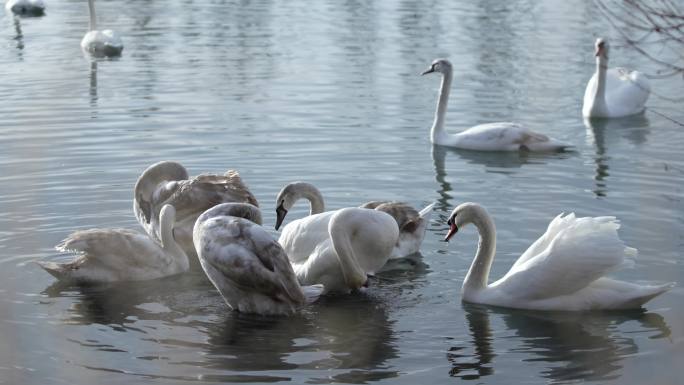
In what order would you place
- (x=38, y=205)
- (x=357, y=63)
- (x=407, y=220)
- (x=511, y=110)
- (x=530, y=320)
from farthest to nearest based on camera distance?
(x=357, y=63), (x=511, y=110), (x=38, y=205), (x=407, y=220), (x=530, y=320)

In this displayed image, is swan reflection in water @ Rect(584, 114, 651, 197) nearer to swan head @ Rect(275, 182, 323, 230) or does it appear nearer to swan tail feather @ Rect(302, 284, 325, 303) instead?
swan head @ Rect(275, 182, 323, 230)

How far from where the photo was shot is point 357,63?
68.0 feet

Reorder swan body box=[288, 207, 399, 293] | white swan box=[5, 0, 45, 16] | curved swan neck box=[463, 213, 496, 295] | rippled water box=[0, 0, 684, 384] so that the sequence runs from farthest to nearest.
Answer: white swan box=[5, 0, 45, 16], swan body box=[288, 207, 399, 293], curved swan neck box=[463, 213, 496, 295], rippled water box=[0, 0, 684, 384]

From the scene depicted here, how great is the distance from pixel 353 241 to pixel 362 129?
6067mm

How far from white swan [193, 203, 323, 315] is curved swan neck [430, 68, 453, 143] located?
6.28 metres

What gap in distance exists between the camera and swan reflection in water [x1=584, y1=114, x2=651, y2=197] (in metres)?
13.8

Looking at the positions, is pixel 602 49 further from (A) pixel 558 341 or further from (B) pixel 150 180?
(A) pixel 558 341

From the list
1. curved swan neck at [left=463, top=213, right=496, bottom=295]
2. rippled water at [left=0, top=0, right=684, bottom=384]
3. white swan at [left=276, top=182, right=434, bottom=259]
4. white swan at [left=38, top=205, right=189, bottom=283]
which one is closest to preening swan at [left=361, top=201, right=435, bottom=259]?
white swan at [left=276, top=182, right=434, bottom=259]

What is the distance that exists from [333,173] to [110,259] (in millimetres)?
3717

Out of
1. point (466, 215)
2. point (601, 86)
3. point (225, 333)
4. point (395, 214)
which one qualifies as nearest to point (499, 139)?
point (601, 86)

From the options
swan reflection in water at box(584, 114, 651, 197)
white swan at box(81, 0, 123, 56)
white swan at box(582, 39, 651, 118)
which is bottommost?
swan reflection in water at box(584, 114, 651, 197)

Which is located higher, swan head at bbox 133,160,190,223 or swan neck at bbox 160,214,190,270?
swan head at bbox 133,160,190,223

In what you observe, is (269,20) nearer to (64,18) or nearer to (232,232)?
(64,18)

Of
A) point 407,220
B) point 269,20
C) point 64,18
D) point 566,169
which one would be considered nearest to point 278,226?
point 407,220
